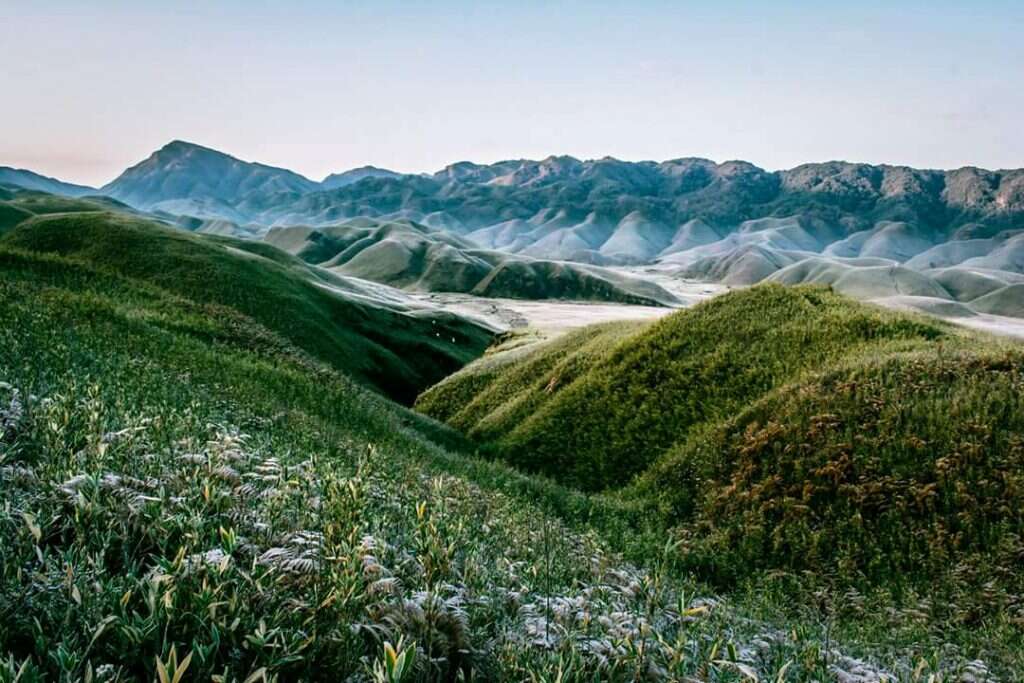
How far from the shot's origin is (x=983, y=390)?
17.2 metres

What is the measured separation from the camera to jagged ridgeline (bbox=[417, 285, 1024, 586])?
14.0 metres

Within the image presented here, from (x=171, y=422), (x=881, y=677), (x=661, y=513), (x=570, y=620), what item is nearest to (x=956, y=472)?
(x=661, y=513)

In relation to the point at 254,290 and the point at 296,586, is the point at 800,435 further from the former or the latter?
the point at 254,290

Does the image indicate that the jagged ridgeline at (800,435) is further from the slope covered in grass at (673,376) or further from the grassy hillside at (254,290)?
the grassy hillside at (254,290)

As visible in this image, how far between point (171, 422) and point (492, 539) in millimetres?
4437

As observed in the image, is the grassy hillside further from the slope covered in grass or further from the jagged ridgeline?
the jagged ridgeline

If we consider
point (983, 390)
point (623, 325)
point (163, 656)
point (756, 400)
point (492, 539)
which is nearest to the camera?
point (163, 656)

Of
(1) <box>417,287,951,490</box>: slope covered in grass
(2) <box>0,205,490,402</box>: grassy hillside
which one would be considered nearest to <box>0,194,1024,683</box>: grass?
(1) <box>417,287,951,490</box>: slope covered in grass

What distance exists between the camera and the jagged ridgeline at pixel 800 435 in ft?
45.9

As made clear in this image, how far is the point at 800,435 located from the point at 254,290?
173 ft

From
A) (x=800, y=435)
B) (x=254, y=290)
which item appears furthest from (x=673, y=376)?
(x=254, y=290)

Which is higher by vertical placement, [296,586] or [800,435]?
[296,586]

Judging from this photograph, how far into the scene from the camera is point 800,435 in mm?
18250

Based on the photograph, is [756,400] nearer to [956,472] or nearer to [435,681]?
[956,472]
